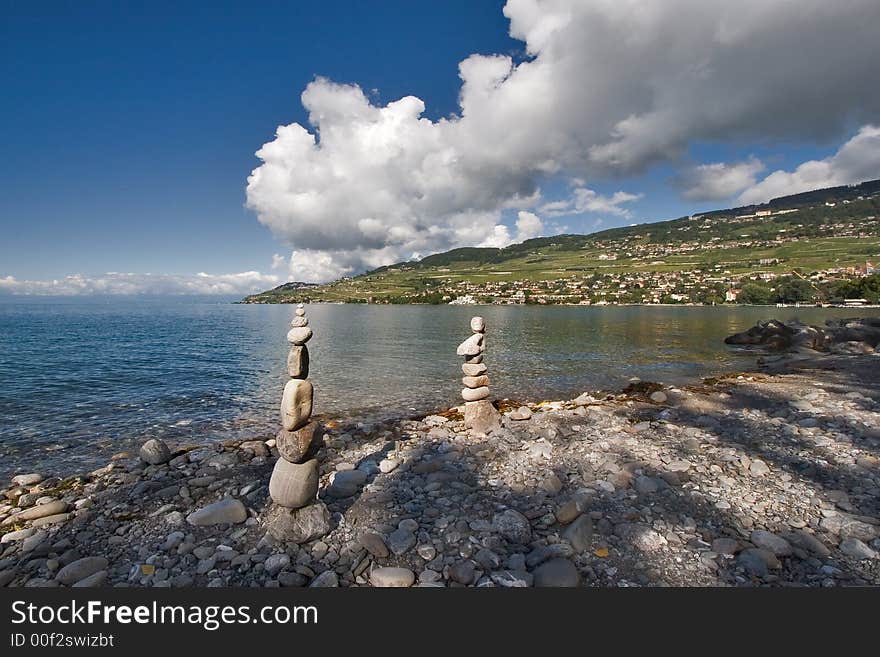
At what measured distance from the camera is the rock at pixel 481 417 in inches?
545

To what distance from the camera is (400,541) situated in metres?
7.03

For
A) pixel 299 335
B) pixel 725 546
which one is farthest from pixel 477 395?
pixel 725 546

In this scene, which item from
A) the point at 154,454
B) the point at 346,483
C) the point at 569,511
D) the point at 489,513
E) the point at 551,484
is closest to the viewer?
the point at 569,511

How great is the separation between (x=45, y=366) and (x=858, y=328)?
74318 mm

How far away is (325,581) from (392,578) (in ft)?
3.35

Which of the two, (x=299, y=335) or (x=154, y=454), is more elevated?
(x=299, y=335)

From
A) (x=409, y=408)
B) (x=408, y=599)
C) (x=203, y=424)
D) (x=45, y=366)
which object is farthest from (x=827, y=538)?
(x=45, y=366)

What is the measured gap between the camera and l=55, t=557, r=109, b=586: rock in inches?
244

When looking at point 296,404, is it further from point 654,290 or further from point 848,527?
point 654,290

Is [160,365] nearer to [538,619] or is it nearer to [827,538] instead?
[538,619]

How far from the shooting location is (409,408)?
20406mm

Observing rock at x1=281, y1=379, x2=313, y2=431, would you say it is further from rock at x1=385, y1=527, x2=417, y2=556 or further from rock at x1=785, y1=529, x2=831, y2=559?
rock at x1=785, y1=529, x2=831, y2=559

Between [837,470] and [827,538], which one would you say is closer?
[827,538]

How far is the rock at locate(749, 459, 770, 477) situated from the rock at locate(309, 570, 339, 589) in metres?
9.75
